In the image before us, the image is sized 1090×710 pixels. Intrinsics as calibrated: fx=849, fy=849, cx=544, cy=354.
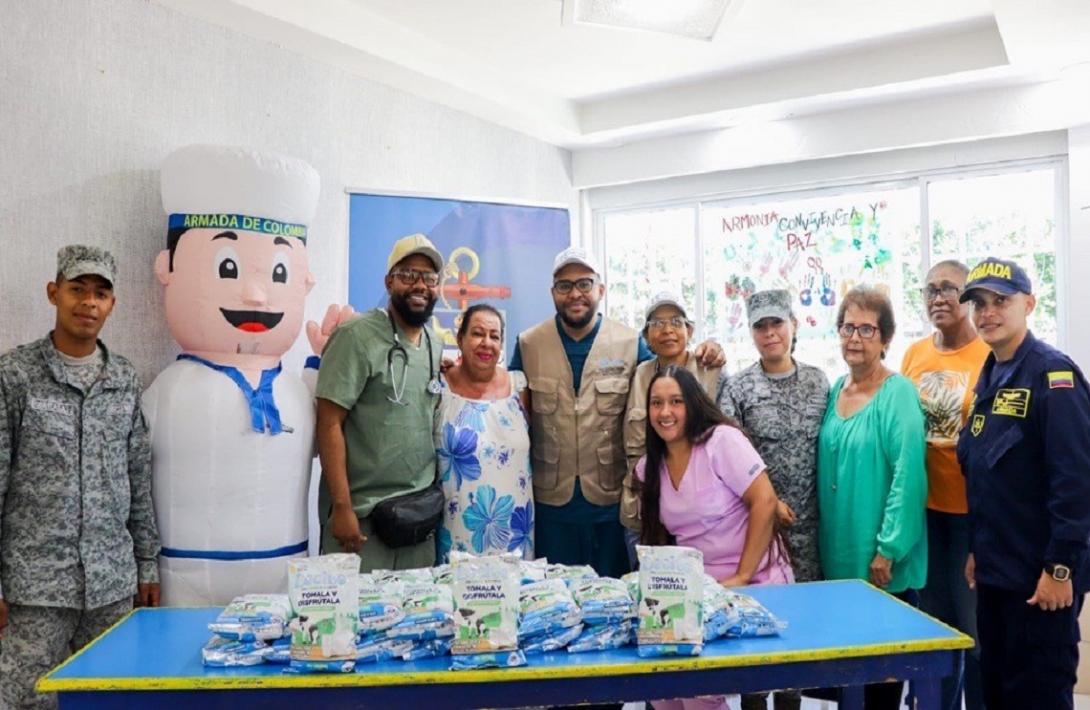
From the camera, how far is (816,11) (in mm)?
3650

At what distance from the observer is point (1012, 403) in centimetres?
232

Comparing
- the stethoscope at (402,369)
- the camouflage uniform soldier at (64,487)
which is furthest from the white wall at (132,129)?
the stethoscope at (402,369)

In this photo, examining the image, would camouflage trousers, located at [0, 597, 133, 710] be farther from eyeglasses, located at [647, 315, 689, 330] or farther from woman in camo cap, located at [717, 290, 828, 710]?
woman in camo cap, located at [717, 290, 828, 710]

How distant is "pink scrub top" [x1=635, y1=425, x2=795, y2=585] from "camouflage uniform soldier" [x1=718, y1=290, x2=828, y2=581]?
1.22 ft

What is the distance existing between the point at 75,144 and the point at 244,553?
143 cm

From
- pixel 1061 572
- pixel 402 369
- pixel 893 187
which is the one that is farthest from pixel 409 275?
pixel 893 187

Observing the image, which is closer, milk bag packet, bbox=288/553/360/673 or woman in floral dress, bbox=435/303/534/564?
milk bag packet, bbox=288/553/360/673

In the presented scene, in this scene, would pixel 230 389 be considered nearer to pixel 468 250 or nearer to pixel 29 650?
pixel 29 650

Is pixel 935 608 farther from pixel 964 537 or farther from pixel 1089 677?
pixel 1089 677

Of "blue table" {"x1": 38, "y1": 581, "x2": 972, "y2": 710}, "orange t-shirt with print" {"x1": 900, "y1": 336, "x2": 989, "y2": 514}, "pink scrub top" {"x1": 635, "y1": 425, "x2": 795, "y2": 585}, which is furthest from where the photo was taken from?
"orange t-shirt with print" {"x1": 900, "y1": 336, "x2": 989, "y2": 514}

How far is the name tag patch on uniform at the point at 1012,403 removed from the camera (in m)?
2.29

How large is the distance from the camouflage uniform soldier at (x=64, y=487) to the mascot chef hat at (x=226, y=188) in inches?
13.8

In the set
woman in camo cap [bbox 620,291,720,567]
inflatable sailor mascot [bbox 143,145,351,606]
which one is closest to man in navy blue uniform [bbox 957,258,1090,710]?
woman in camo cap [bbox 620,291,720,567]

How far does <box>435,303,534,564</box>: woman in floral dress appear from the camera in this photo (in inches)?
105
